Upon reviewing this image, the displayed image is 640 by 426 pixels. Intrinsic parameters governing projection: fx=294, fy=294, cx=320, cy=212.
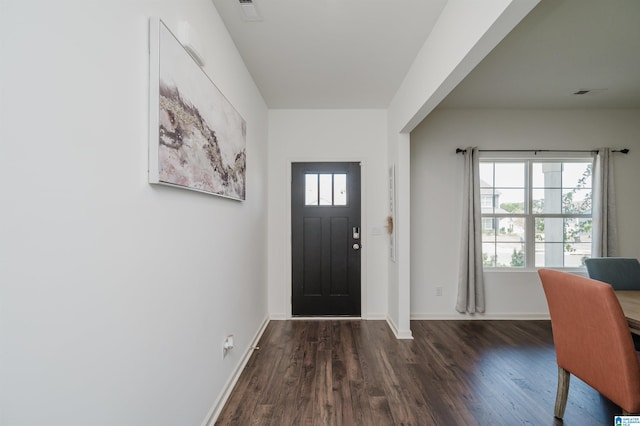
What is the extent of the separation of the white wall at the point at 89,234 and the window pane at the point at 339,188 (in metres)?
2.41

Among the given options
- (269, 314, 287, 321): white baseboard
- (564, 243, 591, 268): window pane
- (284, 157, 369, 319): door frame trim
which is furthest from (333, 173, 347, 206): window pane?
(564, 243, 591, 268): window pane

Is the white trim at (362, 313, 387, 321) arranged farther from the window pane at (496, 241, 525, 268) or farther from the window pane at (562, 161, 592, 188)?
the window pane at (562, 161, 592, 188)

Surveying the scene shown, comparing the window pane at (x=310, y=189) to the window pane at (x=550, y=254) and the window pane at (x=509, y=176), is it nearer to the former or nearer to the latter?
the window pane at (x=509, y=176)

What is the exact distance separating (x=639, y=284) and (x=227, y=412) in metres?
3.38

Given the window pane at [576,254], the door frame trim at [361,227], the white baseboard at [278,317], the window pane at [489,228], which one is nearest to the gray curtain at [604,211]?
the window pane at [576,254]

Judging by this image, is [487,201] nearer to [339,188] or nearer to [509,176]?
[509,176]

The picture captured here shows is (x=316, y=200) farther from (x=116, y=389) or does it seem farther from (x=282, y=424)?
(x=116, y=389)

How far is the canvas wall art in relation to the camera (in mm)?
1198

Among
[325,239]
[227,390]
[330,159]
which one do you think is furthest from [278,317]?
[330,159]

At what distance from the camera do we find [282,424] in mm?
1811

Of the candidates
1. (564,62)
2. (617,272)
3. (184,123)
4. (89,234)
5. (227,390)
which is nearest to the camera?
(89,234)

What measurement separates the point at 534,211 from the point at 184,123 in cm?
427

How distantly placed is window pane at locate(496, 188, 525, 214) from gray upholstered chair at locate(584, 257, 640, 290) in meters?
1.43

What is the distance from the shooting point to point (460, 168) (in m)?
3.83
